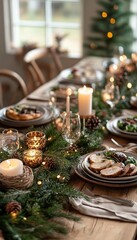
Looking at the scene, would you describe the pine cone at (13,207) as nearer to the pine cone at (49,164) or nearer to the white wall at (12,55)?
the pine cone at (49,164)

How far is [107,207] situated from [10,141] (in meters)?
0.51

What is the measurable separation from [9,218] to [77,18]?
10.6 feet

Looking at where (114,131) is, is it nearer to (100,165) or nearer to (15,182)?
(100,165)

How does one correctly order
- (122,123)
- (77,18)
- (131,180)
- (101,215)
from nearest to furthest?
1. (101,215)
2. (131,180)
3. (122,123)
4. (77,18)

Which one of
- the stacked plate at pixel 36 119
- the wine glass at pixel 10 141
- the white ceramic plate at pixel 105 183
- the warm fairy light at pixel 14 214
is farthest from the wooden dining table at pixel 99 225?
the stacked plate at pixel 36 119

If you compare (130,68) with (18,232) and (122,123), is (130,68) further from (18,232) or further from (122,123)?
(18,232)

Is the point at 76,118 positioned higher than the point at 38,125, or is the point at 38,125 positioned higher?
the point at 76,118

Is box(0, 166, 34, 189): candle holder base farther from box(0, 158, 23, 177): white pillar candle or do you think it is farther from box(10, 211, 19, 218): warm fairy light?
box(10, 211, 19, 218): warm fairy light

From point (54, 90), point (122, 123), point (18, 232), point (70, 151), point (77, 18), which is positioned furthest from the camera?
point (77, 18)

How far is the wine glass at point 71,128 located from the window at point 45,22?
255cm

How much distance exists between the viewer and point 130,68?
9.35 feet

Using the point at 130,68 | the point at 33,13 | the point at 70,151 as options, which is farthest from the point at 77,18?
the point at 70,151

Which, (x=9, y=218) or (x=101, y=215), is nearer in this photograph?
(x=9, y=218)

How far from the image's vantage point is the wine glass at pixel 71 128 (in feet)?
5.50
